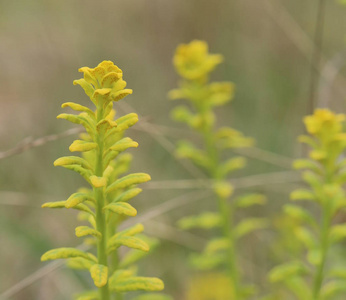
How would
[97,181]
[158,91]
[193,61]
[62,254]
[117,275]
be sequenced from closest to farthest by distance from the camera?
[97,181] → [62,254] → [117,275] → [193,61] → [158,91]

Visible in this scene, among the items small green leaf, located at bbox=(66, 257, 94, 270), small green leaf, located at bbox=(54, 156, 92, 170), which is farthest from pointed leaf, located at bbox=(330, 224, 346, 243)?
small green leaf, located at bbox=(54, 156, 92, 170)

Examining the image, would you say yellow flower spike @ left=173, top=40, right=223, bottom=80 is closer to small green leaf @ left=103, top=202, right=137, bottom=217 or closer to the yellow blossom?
the yellow blossom

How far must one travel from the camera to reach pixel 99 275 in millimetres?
1196

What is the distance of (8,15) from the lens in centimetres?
463

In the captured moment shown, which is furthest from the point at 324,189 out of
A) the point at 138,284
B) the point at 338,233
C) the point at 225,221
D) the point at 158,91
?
the point at 158,91

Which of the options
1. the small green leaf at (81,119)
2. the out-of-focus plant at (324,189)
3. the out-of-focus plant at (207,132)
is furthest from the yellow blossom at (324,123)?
the small green leaf at (81,119)

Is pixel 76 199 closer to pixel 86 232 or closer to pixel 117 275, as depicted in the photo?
pixel 86 232

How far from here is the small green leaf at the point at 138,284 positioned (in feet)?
4.11

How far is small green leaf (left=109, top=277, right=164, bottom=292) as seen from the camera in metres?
1.25

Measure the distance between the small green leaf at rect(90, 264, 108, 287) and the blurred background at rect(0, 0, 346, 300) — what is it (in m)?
1.63

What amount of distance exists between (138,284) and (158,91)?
125 inches

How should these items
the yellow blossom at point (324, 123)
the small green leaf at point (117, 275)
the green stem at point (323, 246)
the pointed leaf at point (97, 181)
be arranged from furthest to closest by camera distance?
the green stem at point (323, 246), the yellow blossom at point (324, 123), the small green leaf at point (117, 275), the pointed leaf at point (97, 181)

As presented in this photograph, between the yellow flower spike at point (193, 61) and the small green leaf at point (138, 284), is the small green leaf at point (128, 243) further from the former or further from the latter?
the yellow flower spike at point (193, 61)

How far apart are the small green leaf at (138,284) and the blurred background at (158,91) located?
A: 152 cm
